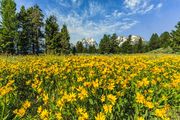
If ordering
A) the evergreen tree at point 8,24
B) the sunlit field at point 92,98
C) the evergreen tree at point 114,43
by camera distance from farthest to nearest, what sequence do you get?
1. the evergreen tree at point 114,43
2. the evergreen tree at point 8,24
3. the sunlit field at point 92,98

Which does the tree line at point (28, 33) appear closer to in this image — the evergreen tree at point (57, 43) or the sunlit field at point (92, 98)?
the evergreen tree at point (57, 43)

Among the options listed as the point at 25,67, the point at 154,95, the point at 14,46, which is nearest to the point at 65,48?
the point at 14,46

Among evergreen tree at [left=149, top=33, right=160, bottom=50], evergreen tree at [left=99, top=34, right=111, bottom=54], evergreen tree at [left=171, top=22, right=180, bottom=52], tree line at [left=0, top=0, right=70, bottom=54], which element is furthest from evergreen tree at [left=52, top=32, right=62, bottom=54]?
evergreen tree at [left=149, top=33, right=160, bottom=50]

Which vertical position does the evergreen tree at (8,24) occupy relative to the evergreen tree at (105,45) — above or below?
above

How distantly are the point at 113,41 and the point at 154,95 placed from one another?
90037mm

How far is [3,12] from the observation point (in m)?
48.5

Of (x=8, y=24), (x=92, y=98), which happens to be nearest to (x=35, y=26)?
(x=8, y=24)

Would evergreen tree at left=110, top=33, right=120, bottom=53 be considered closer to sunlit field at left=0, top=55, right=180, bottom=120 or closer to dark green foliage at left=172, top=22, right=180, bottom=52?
dark green foliage at left=172, top=22, right=180, bottom=52

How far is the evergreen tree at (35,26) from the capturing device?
2279 inches

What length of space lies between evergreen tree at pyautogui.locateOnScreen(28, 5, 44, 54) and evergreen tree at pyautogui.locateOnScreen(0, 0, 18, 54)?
757cm

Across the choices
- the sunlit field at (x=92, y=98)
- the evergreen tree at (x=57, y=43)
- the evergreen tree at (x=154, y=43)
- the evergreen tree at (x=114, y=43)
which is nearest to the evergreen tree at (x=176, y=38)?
the evergreen tree at (x=114, y=43)

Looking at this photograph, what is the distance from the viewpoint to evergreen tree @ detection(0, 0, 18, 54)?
48375mm

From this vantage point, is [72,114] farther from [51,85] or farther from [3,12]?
[3,12]

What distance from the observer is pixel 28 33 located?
59250 mm
